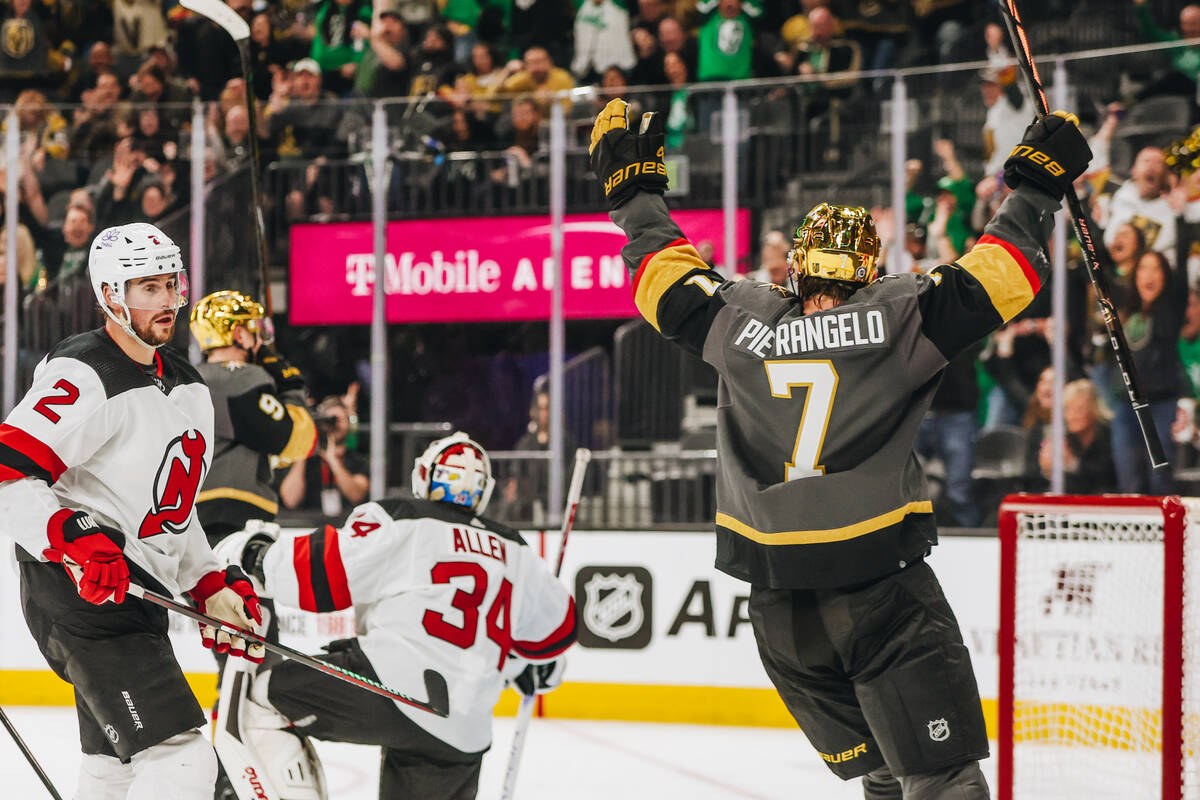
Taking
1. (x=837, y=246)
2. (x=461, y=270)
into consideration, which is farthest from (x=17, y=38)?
(x=837, y=246)

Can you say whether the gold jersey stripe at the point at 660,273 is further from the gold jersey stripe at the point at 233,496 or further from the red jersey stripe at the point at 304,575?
the gold jersey stripe at the point at 233,496

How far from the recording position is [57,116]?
6.38m

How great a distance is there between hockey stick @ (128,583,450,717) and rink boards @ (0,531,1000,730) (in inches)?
105

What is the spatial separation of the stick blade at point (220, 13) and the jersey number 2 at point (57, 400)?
184 cm

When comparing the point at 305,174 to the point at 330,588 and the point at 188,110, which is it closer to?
the point at 188,110

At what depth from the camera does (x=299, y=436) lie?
4.00 metres

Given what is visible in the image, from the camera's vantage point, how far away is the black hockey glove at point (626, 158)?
2.67 m

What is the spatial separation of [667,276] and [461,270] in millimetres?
3798

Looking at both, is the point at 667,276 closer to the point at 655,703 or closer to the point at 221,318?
the point at 221,318

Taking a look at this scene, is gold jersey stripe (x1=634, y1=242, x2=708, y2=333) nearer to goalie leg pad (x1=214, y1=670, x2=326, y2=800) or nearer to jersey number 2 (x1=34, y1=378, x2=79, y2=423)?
jersey number 2 (x1=34, y1=378, x2=79, y2=423)

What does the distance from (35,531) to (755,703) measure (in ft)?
12.1

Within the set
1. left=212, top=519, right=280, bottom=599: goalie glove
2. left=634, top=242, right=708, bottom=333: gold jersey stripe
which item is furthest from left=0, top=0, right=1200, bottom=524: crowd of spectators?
left=634, top=242, right=708, bottom=333: gold jersey stripe

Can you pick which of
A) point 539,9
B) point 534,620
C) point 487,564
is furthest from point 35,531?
point 539,9

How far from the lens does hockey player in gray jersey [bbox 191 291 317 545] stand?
12.7 feet
